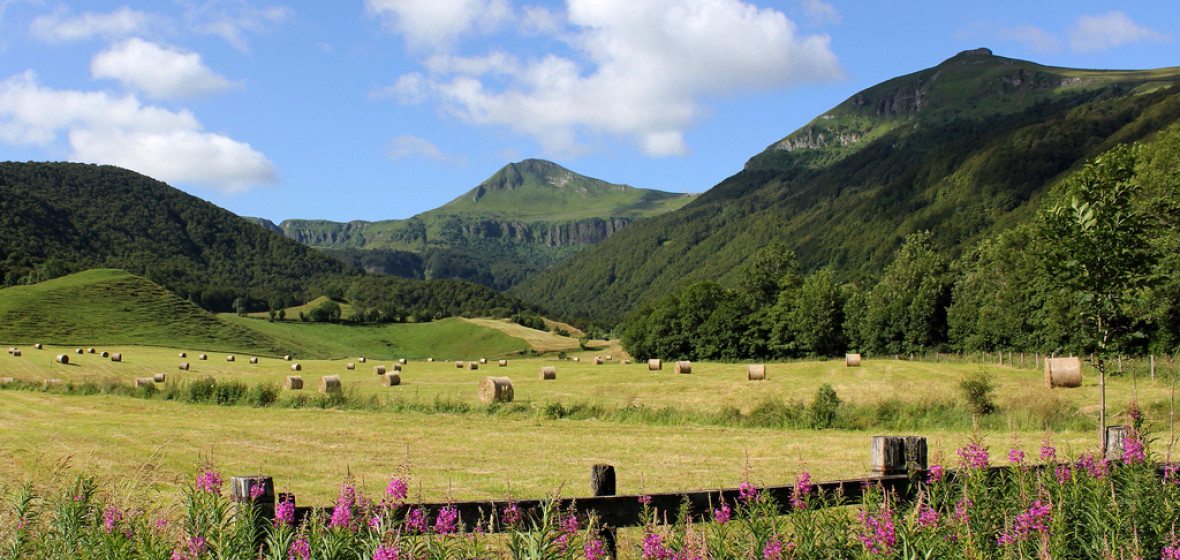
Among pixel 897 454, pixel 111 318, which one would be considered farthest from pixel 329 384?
pixel 111 318

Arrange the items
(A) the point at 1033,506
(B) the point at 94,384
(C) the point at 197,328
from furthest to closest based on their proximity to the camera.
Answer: (C) the point at 197,328, (B) the point at 94,384, (A) the point at 1033,506

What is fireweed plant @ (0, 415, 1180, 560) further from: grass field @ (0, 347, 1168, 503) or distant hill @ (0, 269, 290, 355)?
distant hill @ (0, 269, 290, 355)

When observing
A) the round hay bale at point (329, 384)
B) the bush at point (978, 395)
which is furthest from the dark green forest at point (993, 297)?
the round hay bale at point (329, 384)

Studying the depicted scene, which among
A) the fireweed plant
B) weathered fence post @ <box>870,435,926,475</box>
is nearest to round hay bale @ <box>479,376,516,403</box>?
the fireweed plant

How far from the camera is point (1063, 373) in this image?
108 ft

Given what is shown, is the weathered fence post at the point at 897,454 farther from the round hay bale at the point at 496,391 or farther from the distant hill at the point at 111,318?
the distant hill at the point at 111,318

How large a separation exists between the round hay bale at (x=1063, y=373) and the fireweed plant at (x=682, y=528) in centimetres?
2945

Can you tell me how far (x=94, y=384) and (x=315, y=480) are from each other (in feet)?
82.7

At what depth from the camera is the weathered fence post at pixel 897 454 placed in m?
7.65

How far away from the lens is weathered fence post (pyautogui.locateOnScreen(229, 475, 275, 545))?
586cm

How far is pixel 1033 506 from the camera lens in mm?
6527

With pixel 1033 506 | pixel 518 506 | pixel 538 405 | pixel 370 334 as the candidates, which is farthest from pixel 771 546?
pixel 370 334

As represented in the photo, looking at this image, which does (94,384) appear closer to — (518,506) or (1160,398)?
(518,506)

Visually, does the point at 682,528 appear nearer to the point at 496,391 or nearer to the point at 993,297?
the point at 496,391
